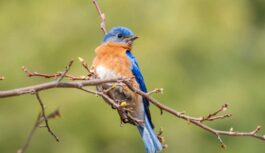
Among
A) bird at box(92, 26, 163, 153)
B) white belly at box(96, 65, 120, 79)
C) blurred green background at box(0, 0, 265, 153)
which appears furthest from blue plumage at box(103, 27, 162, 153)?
blurred green background at box(0, 0, 265, 153)

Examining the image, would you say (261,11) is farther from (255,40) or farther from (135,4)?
(135,4)

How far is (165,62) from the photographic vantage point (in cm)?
1320

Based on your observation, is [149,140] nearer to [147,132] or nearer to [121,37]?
[147,132]

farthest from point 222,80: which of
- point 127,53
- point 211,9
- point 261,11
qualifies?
point 127,53

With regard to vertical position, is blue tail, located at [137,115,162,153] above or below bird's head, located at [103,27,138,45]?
below

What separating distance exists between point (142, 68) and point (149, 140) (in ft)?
20.4

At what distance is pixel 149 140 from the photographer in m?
6.27

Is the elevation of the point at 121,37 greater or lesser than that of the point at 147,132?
greater

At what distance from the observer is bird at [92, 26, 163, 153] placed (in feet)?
20.8

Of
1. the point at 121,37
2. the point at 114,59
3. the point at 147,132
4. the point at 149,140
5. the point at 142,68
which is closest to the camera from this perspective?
the point at 149,140

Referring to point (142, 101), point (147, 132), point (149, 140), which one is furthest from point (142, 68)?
point (149, 140)

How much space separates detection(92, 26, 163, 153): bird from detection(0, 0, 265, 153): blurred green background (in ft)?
16.5

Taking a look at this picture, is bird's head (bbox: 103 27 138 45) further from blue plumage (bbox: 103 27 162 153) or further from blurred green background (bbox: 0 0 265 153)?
blurred green background (bbox: 0 0 265 153)

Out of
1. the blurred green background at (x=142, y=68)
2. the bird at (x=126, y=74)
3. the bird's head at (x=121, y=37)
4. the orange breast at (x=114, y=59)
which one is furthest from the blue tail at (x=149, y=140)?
the blurred green background at (x=142, y=68)
